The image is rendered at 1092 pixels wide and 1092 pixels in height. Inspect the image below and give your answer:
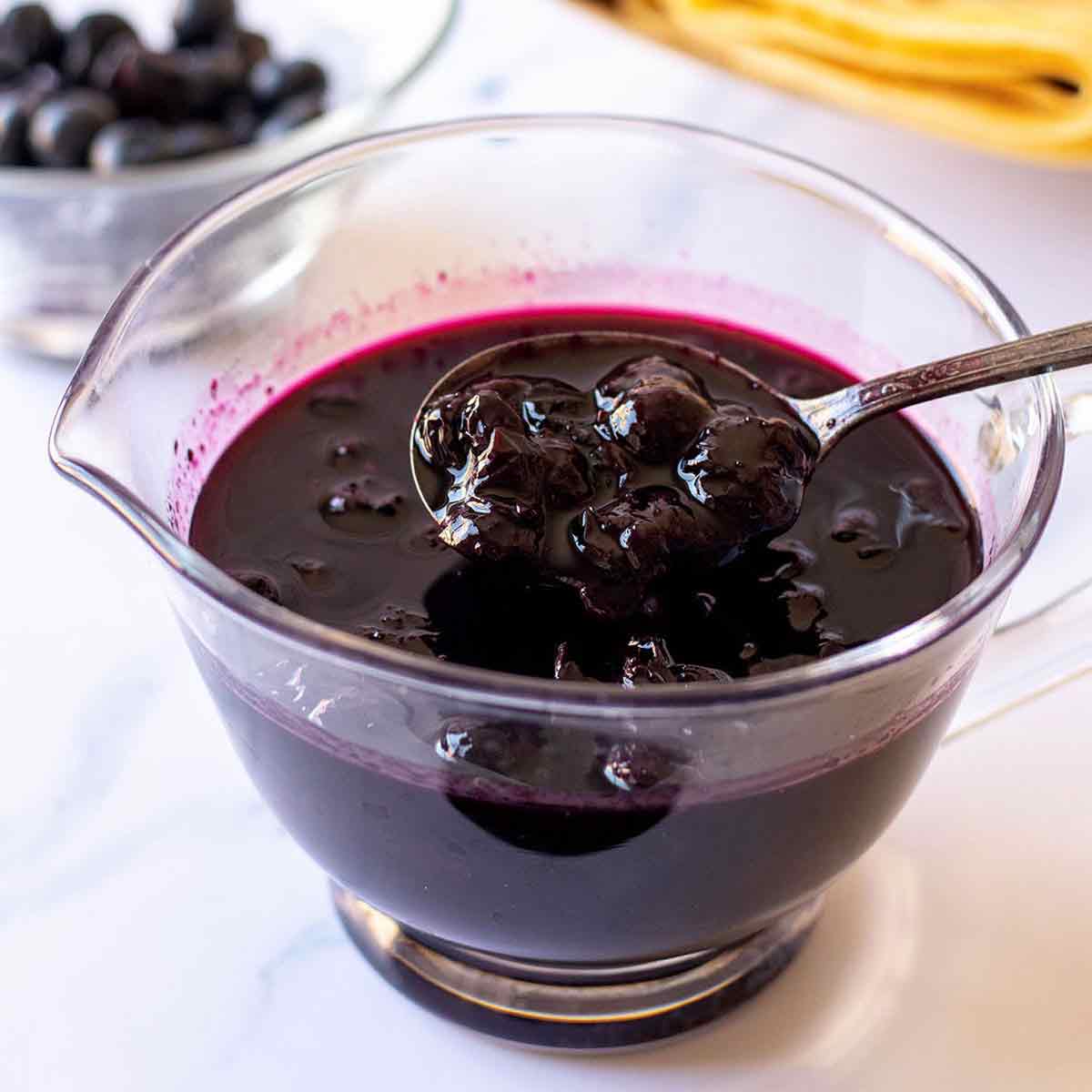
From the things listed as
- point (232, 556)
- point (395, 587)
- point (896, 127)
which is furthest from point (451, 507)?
point (896, 127)

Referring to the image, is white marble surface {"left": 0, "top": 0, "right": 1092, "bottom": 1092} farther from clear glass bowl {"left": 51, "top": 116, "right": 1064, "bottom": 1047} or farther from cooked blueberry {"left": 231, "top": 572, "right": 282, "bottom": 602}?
cooked blueberry {"left": 231, "top": 572, "right": 282, "bottom": 602}

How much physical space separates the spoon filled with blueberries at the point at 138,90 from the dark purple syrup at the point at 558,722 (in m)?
0.73

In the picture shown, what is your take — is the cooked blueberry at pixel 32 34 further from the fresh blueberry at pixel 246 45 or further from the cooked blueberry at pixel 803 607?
the cooked blueberry at pixel 803 607

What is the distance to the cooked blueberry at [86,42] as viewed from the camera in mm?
1974

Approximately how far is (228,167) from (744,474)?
80cm

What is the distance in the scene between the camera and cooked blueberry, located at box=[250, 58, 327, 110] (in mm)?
1928

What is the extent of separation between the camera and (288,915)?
124cm

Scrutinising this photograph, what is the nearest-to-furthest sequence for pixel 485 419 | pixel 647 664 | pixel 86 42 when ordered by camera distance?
pixel 647 664 < pixel 485 419 < pixel 86 42

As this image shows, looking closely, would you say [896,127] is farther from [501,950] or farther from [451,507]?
[501,950]

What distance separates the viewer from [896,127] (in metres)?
1.94

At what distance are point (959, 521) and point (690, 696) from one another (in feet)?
1.39

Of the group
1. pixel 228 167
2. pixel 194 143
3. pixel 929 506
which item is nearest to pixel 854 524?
pixel 929 506

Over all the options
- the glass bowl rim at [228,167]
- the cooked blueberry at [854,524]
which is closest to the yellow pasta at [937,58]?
the glass bowl rim at [228,167]

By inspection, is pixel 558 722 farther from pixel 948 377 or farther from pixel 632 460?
pixel 948 377
